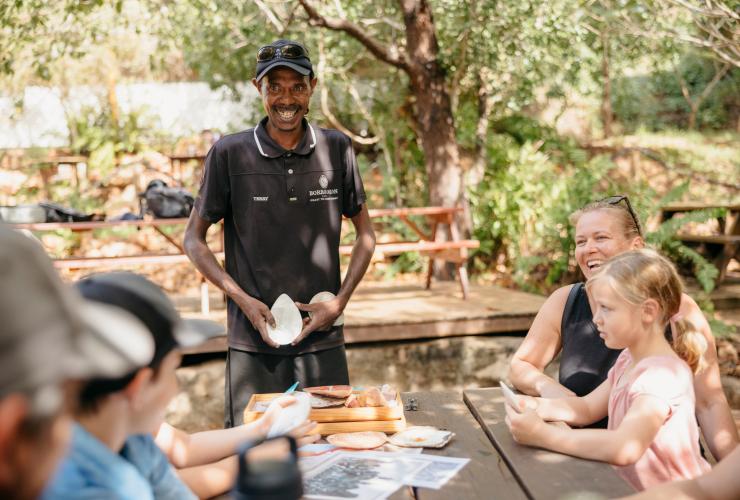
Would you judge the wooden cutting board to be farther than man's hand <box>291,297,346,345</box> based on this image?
No

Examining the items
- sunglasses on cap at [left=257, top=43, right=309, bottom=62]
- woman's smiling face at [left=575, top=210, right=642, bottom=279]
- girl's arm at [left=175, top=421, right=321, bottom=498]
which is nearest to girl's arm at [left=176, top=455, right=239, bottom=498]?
girl's arm at [left=175, top=421, right=321, bottom=498]

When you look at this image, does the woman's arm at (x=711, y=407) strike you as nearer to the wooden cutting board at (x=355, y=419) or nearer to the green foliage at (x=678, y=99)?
the wooden cutting board at (x=355, y=419)

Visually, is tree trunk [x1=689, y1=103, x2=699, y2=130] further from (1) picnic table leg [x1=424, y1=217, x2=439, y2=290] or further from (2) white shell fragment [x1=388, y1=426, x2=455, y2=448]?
(2) white shell fragment [x1=388, y1=426, x2=455, y2=448]

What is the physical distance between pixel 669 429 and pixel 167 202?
5893mm

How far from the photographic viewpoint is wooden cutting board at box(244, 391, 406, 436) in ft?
8.76

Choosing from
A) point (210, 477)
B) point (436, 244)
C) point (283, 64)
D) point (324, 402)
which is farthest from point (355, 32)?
point (210, 477)

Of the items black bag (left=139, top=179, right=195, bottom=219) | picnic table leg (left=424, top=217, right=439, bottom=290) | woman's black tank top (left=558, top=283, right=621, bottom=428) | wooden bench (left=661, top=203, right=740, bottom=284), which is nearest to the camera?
woman's black tank top (left=558, top=283, right=621, bottom=428)

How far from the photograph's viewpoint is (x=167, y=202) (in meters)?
7.49

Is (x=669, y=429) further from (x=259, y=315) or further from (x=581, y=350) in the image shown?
(x=259, y=315)

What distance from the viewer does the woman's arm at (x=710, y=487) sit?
6.39 ft

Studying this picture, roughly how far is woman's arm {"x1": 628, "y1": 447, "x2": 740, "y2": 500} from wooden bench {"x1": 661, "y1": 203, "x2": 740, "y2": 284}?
789 centimetres

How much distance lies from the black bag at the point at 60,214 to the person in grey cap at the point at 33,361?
23.4ft

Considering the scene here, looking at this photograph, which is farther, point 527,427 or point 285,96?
point 285,96

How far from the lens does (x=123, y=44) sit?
14.6 m
